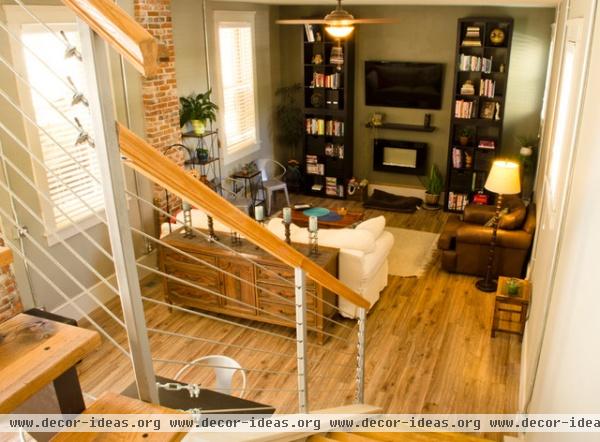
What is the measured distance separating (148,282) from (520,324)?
378 cm

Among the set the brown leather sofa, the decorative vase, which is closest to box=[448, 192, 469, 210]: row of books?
the brown leather sofa

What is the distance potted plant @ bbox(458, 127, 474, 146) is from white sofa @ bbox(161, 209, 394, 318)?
3073mm

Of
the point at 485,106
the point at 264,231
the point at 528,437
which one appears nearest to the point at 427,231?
the point at 485,106

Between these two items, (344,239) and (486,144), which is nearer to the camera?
(344,239)

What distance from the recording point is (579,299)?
1.96m

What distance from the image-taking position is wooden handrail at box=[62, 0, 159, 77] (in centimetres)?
76

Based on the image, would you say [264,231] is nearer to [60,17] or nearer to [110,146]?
[110,146]

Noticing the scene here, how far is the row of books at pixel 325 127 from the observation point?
27.5ft

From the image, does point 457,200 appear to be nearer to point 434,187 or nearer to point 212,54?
point 434,187

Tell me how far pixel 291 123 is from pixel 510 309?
16.4 feet

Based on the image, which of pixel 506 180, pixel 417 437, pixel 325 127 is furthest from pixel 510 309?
pixel 325 127

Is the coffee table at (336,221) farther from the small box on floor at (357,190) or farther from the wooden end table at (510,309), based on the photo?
the wooden end table at (510,309)

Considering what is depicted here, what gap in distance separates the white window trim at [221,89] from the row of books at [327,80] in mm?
934

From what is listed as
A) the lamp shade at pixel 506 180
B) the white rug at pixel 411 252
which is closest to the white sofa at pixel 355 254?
the white rug at pixel 411 252
